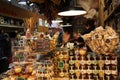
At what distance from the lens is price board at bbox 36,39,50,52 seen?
2262 millimetres

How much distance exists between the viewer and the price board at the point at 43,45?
226cm

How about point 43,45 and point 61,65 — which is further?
point 43,45

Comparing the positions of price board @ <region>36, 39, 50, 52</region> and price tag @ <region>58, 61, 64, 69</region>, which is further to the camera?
price board @ <region>36, 39, 50, 52</region>

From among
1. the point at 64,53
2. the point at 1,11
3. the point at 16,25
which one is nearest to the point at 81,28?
the point at 64,53

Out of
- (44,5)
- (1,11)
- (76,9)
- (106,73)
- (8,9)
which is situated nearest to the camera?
(106,73)

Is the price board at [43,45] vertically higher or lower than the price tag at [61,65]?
higher

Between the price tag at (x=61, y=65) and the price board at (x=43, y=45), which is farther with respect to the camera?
the price board at (x=43, y=45)

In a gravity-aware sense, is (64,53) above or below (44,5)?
below

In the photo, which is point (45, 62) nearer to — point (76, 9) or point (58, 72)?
point (58, 72)

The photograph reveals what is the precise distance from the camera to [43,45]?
89.0 inches

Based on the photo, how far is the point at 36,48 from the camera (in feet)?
7.54

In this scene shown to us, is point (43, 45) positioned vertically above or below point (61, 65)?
above

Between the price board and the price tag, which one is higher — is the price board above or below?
above

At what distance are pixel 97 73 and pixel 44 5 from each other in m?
1.02
